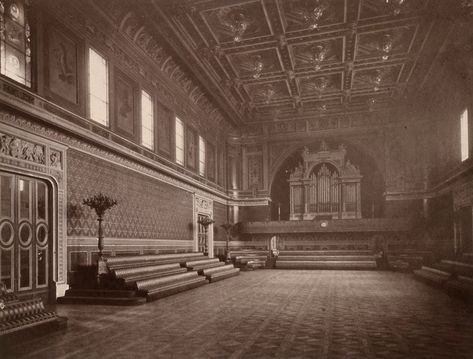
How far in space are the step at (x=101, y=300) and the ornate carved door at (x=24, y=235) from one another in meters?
0.37

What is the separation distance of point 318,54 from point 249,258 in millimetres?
8456

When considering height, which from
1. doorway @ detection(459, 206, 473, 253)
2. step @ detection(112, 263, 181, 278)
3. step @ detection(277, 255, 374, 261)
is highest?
doorway @ detection(459, 206, 473, 253)

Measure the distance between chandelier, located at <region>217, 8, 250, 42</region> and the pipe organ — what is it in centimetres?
915

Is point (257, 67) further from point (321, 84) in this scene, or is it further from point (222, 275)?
point (222, 275)

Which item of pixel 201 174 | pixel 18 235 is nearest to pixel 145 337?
pixel 18 235

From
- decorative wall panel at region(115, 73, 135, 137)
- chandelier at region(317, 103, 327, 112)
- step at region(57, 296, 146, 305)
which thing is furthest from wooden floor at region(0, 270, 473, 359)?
chandelier at region(317, 103, 327, 112)

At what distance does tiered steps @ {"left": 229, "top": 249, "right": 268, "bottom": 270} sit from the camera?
16719mm

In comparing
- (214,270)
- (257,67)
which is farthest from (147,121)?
(214,270)

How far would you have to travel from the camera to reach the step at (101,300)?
7.70 meters

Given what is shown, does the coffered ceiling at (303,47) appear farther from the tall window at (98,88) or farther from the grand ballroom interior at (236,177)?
the tall window at (98,88)

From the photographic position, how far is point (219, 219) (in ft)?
61.1

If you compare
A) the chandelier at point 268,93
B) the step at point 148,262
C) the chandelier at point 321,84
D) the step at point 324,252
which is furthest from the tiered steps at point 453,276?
the chandelier at point 268,93

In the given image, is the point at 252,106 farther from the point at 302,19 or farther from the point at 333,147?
the point at 302,19

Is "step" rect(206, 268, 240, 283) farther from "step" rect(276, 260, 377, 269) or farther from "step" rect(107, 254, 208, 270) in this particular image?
"step" rect(276, 260, 377, 269)
